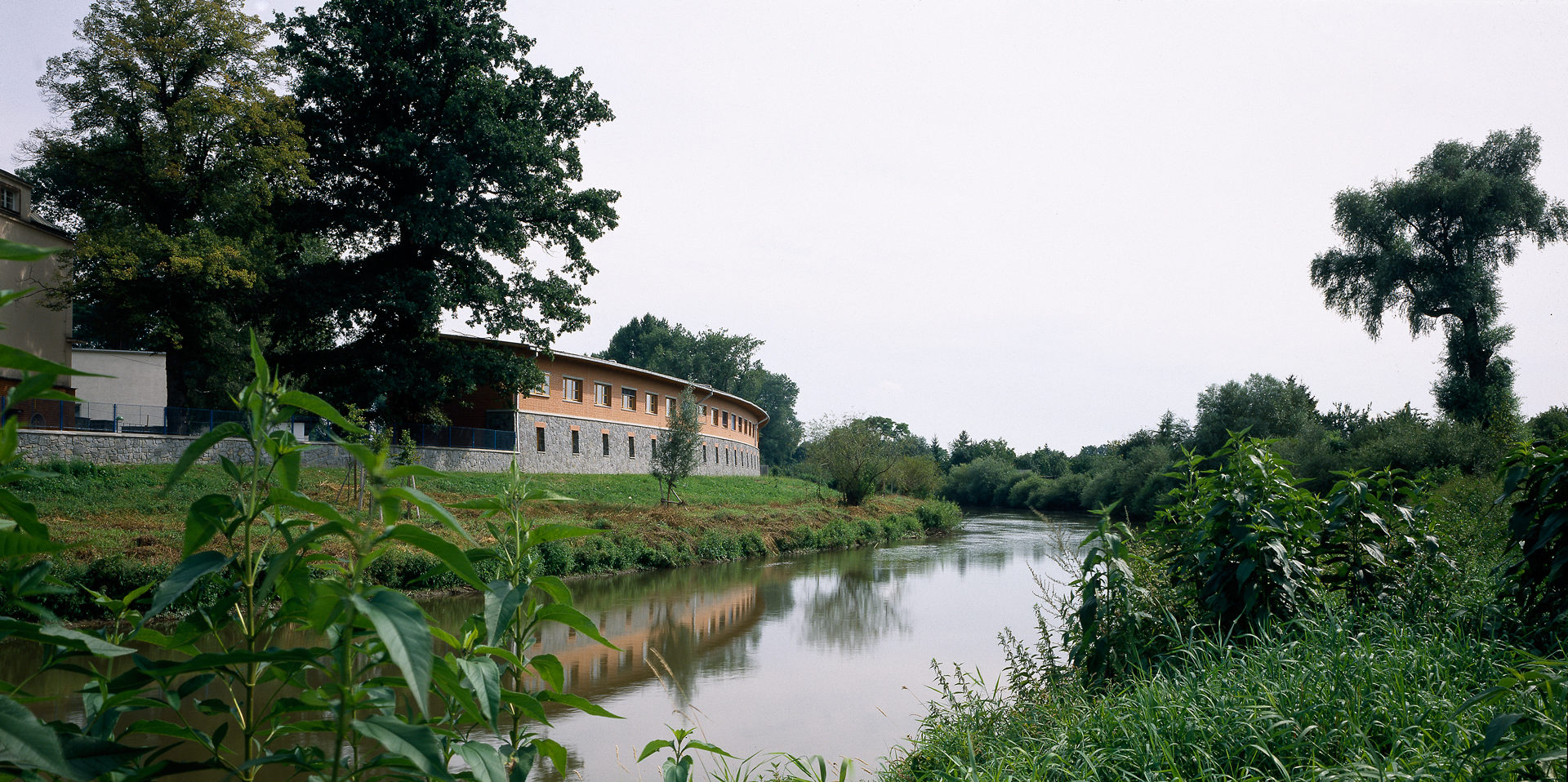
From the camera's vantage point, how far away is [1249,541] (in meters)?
4.56

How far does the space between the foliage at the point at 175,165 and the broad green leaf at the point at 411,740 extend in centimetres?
2515

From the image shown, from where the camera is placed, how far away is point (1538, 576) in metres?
3.96

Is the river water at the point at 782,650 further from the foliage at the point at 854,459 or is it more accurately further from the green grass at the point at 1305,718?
the foliage at the point at 854,459

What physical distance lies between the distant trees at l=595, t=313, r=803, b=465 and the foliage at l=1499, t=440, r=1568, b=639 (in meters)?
67.1

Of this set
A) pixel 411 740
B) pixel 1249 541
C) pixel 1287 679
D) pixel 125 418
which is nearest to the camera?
pixel 411 740

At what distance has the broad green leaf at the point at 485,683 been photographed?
118 centimetres

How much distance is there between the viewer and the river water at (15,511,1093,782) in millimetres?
7355

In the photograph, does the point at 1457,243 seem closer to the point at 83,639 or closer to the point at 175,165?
the point at 83,639

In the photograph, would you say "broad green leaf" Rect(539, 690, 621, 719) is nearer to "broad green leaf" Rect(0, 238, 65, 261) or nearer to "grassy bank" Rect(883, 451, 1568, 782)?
"broad green leaf" Rect(0, 238, 65, 261)

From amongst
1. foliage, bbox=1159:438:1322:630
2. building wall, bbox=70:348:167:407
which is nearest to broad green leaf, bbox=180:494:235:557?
foliage, bbox=1159:438:1322:630

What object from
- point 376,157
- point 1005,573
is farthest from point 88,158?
point 1005,573

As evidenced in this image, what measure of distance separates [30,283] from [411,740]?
3290cm

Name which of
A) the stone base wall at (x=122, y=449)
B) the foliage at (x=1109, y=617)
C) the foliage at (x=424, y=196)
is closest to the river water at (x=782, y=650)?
the foliage at (x=1109, y=617)

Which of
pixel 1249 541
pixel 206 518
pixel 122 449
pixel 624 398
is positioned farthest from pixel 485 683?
pixel 624 398
